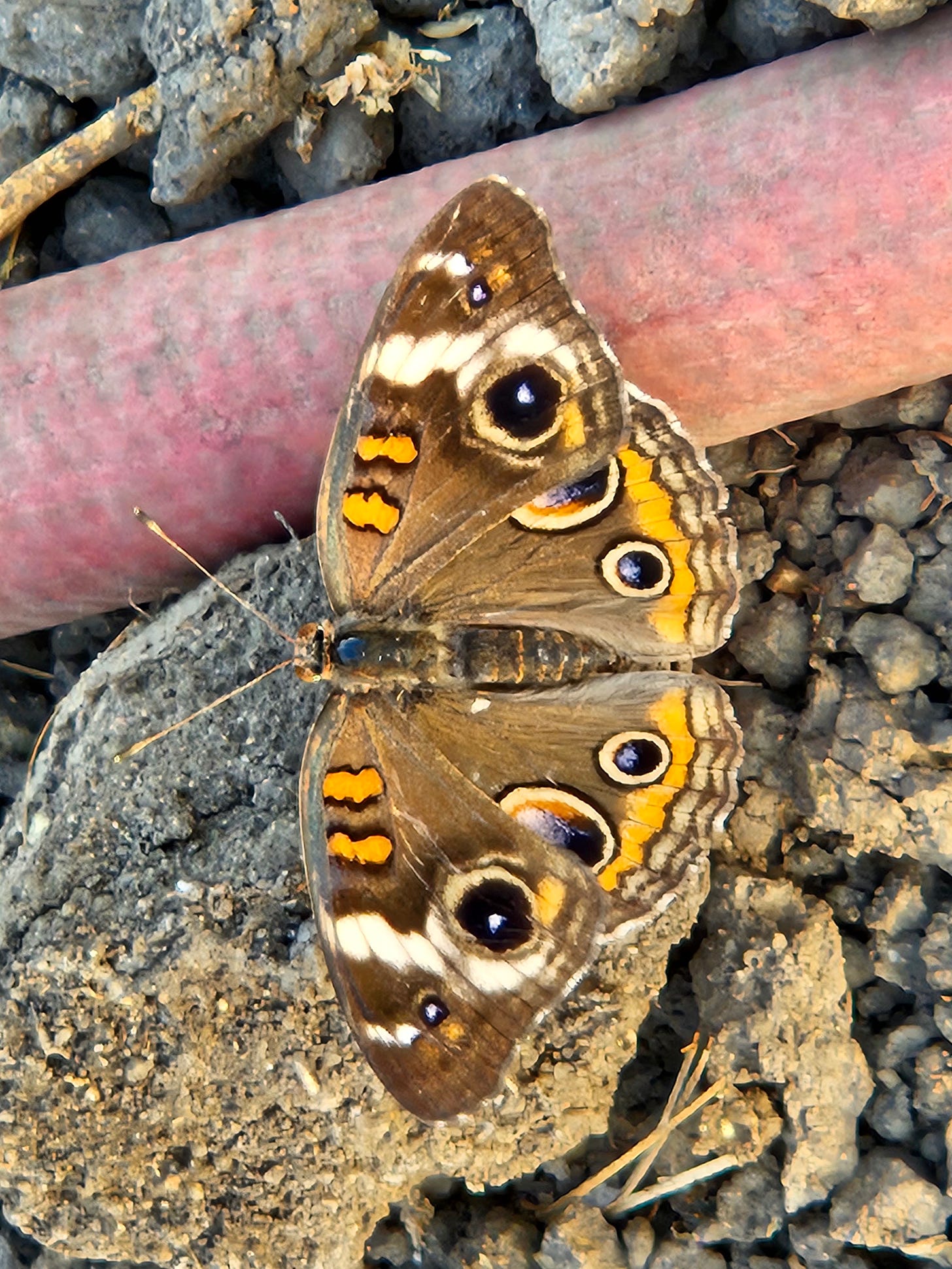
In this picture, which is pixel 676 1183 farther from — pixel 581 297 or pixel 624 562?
pixel 581 297

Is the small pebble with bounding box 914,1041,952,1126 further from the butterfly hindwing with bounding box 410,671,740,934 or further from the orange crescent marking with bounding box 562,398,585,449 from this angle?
the orange crescent marking with bounding box 562,398,585,449

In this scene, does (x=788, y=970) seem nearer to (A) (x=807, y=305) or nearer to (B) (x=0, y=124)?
(A) (x=807, y=305)

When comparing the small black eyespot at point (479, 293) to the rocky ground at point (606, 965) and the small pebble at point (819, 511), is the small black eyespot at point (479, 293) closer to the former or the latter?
the rocky ground at point (606, 965)

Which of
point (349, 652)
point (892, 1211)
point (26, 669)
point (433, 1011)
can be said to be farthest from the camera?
point (26, 669)

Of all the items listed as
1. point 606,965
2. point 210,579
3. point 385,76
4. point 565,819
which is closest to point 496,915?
point 565,819

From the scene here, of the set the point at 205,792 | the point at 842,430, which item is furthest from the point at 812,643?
the point at 205,792

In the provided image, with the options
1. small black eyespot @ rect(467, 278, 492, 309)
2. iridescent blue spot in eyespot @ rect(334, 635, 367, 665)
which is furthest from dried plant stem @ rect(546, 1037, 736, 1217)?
small black eyespot @ rect(467, 278, 492, 309)
